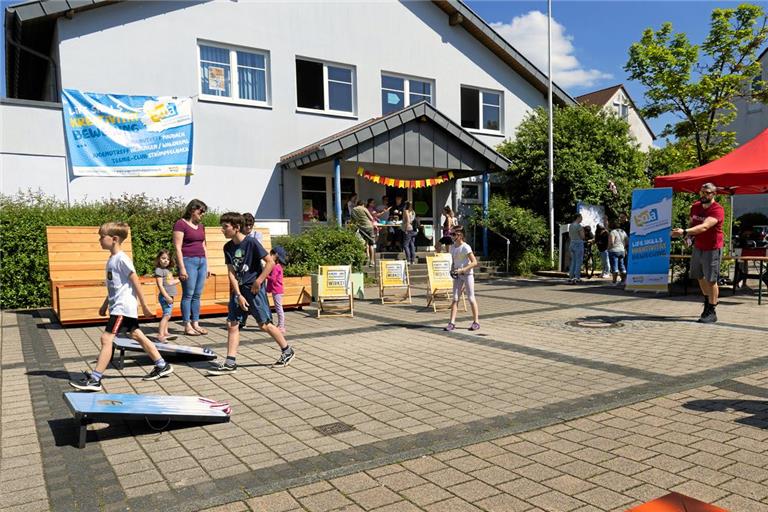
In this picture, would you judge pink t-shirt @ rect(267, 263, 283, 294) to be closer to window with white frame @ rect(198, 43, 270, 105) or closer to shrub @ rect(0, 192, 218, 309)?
shrub @ rect(0, 192, 218, 309)

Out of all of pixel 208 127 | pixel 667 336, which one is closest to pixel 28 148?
pixel 208 127

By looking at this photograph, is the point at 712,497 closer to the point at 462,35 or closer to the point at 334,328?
the point at 334,328

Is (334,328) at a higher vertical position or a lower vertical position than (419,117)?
lower

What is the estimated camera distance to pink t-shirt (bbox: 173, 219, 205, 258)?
7406 millimetres

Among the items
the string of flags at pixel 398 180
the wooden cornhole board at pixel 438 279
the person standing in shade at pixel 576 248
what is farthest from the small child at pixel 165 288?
the person standing in shade at pixel 576 248

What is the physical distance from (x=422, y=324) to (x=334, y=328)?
1400 mm

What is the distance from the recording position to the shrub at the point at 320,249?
1150 centimetres

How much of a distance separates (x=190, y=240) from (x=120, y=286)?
2358 mm

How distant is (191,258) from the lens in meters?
7.62

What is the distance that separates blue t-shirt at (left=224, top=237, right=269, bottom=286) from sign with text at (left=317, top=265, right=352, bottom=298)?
3.97 m

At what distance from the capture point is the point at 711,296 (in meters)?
8.48

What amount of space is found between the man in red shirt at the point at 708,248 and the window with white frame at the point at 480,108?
40.1ft

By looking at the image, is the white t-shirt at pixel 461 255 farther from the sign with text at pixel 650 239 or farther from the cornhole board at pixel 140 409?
the sign with text at pixel 650 239

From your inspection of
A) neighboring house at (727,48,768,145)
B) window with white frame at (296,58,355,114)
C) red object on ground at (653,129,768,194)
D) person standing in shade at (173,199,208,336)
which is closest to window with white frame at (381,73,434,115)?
window with white frame at (296,58,355,114)
